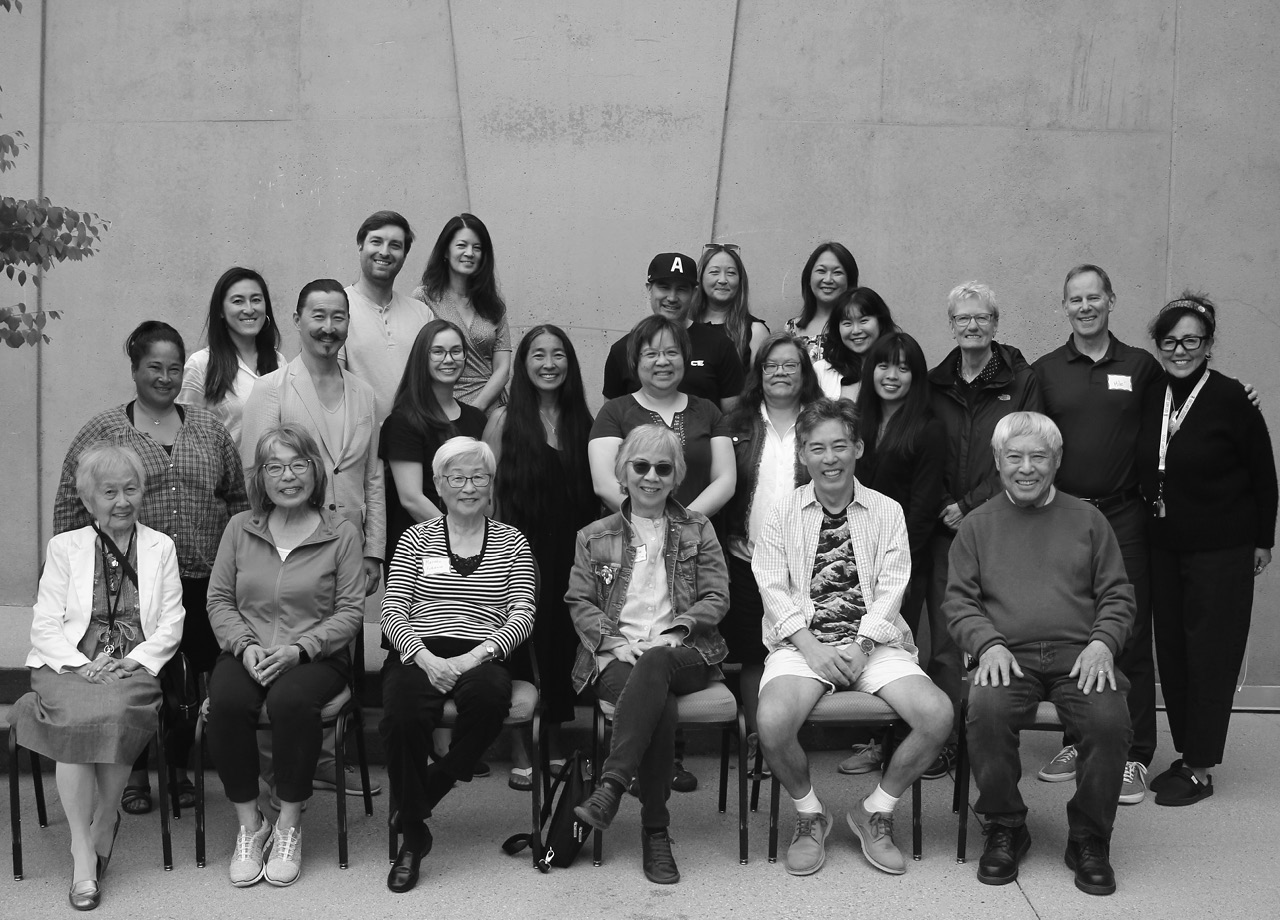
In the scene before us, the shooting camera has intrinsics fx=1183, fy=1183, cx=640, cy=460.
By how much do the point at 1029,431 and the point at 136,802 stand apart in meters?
3.36

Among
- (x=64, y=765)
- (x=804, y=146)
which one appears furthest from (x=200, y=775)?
(x=804, y=146)

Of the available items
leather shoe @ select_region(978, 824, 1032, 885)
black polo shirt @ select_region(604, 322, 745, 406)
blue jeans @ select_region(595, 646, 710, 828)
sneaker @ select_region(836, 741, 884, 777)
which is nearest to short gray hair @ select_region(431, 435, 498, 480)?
blue jeans @ select_region(595, 646, 710, 828)

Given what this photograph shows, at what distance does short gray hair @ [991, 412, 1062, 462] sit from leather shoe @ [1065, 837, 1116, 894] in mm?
1238

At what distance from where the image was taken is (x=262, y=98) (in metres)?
6.02

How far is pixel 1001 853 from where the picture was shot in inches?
145

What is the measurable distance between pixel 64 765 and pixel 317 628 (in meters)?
0.84

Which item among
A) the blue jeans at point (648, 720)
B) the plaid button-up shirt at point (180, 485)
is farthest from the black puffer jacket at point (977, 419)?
the plaid button-up shirt at point (180, 485)

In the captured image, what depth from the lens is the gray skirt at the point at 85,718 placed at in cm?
361

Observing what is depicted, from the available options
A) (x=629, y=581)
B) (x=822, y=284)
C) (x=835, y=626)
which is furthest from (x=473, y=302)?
(x=835, y=626)

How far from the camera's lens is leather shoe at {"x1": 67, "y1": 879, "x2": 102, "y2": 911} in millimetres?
3451

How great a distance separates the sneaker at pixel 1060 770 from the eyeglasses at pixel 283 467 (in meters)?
3.00

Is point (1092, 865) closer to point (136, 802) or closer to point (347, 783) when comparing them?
point (347, 783)

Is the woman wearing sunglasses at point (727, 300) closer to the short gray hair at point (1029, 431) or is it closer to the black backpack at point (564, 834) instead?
the short gray hair at point (1029, 431)

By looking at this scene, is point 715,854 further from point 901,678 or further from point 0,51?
point 0,51
